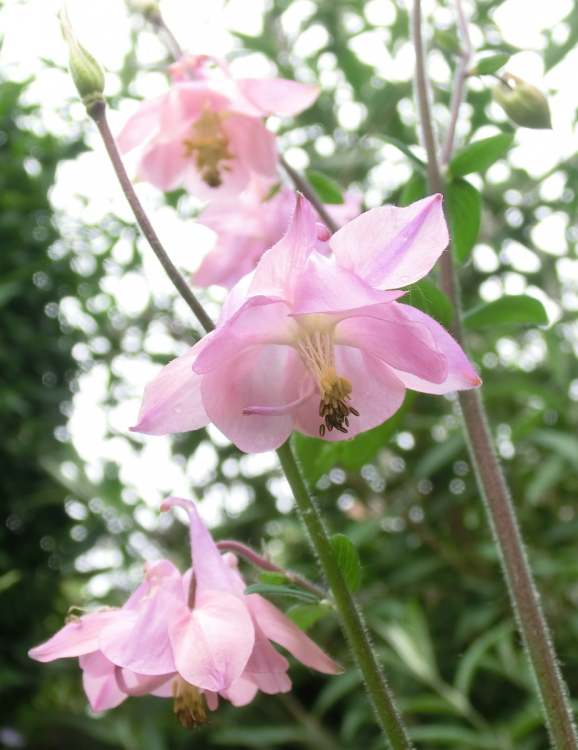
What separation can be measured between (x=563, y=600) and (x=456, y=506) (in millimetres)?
176

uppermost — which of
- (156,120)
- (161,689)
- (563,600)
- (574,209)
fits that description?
(156,120)

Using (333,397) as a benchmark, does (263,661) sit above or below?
below

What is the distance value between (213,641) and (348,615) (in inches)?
2.2

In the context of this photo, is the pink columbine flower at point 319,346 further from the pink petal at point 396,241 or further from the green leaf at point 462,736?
the green leaf at point 462,736

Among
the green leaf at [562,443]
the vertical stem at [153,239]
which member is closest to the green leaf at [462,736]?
the green leaf at [562,443]

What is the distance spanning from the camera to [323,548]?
40 cm

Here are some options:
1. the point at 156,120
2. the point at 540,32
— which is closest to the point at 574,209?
the point at 540,32

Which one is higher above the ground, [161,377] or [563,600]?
[161,377]

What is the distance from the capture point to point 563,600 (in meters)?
1.16

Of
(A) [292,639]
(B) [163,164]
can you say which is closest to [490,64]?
(B) [163,164]

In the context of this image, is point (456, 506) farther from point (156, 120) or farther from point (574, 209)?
point (156, 120)

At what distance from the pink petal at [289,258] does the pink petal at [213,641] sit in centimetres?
14

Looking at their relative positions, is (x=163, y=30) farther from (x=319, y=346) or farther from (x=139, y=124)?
(x=319, y=346)

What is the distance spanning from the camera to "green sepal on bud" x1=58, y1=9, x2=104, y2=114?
419 millimetres
